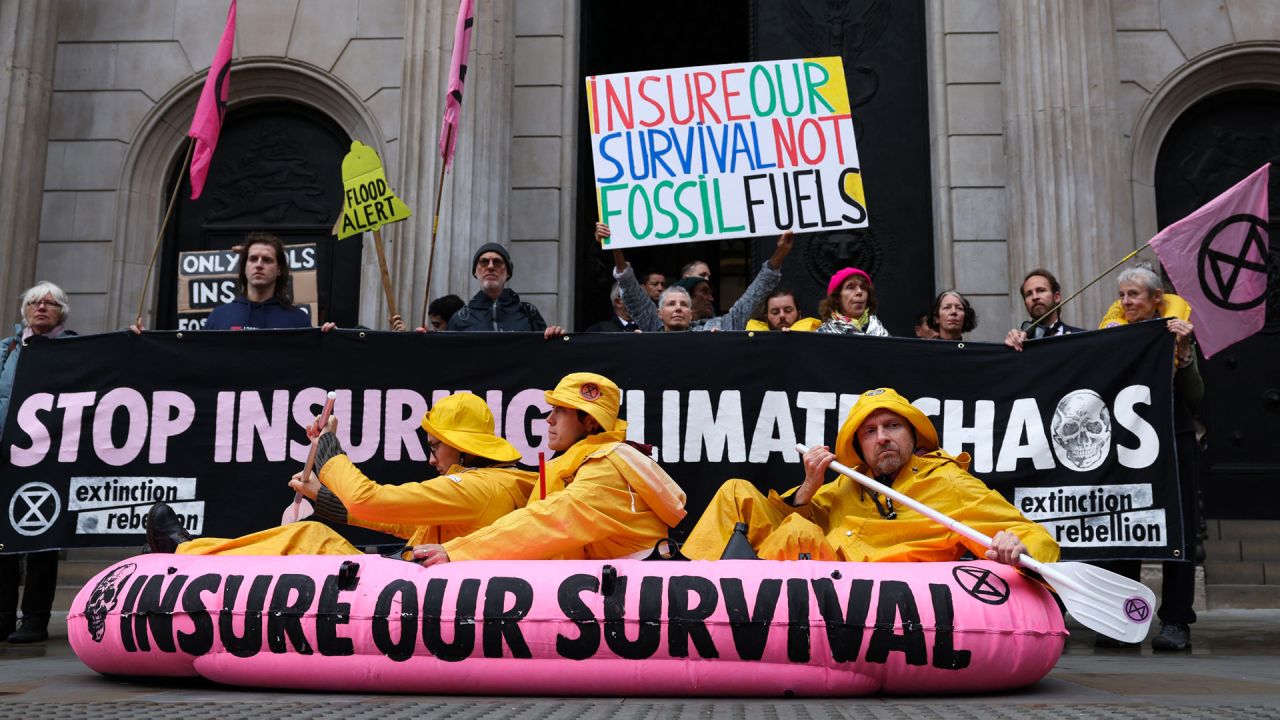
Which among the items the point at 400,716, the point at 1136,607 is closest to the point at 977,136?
the point at 1136,607

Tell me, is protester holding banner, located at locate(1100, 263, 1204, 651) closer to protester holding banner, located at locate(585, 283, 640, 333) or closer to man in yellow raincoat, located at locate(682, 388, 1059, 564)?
man in yellow raincoat, located at locate(682, 388, 1059, 564)

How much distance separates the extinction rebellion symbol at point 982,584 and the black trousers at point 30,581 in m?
5.15

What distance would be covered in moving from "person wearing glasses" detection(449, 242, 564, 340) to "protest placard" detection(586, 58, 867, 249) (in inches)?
27.5

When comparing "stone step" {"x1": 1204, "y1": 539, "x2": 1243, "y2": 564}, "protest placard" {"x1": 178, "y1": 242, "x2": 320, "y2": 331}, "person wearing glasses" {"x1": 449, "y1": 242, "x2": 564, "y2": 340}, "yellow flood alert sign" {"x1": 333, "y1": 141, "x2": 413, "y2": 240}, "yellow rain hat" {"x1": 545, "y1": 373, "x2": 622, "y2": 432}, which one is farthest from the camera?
"protest placard" {"x1": 178, "y1": 242, "x2": 320, "y2": 331}

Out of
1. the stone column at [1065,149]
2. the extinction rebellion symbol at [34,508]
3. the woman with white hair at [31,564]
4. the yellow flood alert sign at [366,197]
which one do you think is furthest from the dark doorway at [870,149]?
the extinction rebellion symbol at [34,508]

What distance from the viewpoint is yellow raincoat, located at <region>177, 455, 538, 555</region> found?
5238 mm

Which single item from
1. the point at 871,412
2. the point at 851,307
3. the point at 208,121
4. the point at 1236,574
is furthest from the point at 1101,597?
the point at 208,121

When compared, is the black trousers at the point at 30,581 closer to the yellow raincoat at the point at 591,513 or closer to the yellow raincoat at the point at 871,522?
the yellow raincoat at the point at 591,513

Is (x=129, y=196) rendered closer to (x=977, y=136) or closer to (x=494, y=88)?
(x=494, y=88)

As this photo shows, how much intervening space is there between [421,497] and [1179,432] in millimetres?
4288

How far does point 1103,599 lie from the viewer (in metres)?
4.71

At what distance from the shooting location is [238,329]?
7.38 meters

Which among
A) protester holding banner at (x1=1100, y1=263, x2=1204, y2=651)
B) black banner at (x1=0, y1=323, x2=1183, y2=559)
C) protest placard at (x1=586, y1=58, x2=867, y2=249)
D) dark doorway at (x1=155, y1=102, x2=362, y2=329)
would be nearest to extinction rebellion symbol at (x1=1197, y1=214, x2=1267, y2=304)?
protester holding banner at (x1=1100, y1=263, x2=1204, y2=651)

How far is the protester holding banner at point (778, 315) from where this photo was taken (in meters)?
7.92
